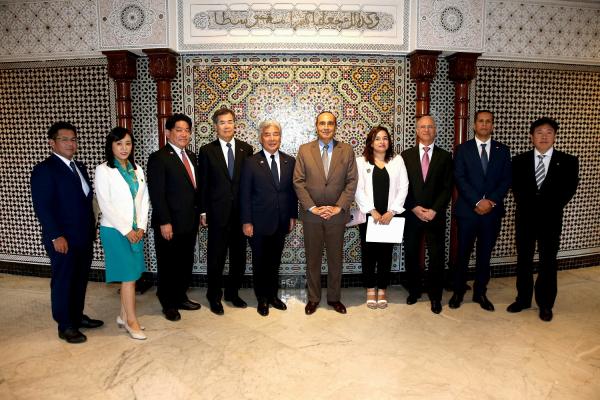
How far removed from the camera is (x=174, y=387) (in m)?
2.71

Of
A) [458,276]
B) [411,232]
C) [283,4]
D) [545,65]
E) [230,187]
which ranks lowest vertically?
[458,276]

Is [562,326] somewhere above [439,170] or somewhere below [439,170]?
below

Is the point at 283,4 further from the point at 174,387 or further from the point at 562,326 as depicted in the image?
the point at 562,326

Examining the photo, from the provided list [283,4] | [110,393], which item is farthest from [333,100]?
[110,393]

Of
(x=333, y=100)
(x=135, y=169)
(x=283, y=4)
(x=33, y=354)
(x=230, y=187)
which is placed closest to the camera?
(x=33, y=354)

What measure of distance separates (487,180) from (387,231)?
3.65 ft

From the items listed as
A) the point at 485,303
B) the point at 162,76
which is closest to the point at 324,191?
the point at 485,303

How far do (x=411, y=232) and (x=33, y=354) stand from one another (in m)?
3.47

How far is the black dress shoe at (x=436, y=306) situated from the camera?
3.97 m

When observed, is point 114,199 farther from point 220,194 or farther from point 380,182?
point 380,182

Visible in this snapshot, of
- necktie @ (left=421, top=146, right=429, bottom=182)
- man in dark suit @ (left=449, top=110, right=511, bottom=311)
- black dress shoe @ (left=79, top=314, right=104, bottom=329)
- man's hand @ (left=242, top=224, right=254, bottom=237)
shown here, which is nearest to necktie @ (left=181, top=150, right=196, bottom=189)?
man's hand @ (left=242, top=224, right=254, bottom=237)

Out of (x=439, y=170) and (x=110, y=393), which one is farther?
(x=439, y=170)

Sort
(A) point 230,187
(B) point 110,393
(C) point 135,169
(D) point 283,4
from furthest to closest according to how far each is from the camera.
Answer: (D) point 283,4, (A) point 230,187, (C) point 135,169, (B) point 110,393

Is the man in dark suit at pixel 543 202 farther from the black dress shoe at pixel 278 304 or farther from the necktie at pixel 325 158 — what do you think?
the black dress shoe at pixel 278 304
